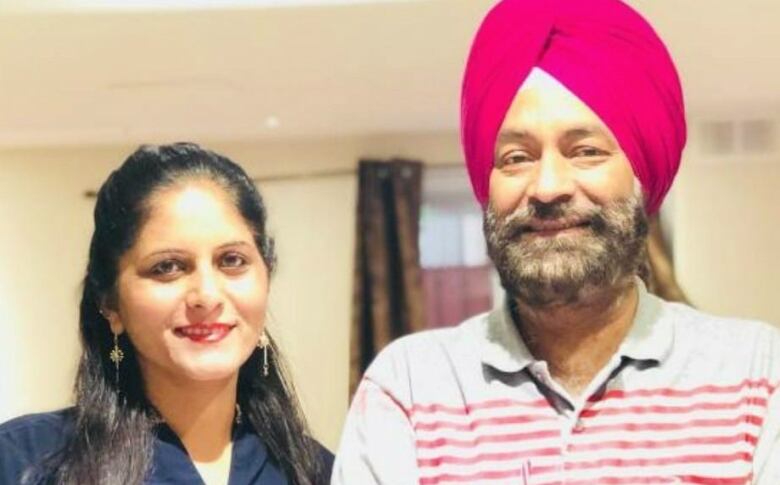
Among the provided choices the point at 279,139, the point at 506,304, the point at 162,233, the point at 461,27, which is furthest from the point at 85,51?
the point at 506,304

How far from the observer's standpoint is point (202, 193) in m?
1.51

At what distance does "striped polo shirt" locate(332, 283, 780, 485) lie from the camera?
45.9 inches

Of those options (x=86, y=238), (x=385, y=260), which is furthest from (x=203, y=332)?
(x=86, y=238)

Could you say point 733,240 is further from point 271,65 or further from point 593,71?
point 593,71

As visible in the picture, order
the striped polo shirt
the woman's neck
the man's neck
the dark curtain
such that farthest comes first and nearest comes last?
the dark curtain
the woman's neck
the man's neck
the striped polo shirt

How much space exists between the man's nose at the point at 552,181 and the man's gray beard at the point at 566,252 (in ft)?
0.04

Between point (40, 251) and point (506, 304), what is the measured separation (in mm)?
3406

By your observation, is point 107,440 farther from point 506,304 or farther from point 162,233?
point 506,304

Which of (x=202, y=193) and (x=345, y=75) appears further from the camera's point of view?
(x=345, y=75)

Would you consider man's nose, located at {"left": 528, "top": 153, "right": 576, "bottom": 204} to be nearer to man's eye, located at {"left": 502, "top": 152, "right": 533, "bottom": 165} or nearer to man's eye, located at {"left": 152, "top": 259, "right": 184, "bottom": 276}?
man's eye, located at {"left": 502, "top": 152, "right": 533, "bottom": 165}

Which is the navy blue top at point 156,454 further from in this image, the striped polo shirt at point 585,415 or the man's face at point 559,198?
the man's face at point 559,198

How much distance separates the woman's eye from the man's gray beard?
41 centimetres

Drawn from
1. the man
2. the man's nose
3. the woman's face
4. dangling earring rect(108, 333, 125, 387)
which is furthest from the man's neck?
dangling earring rect(108, 333, 125, 387)

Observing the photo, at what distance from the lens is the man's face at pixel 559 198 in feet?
4.02
